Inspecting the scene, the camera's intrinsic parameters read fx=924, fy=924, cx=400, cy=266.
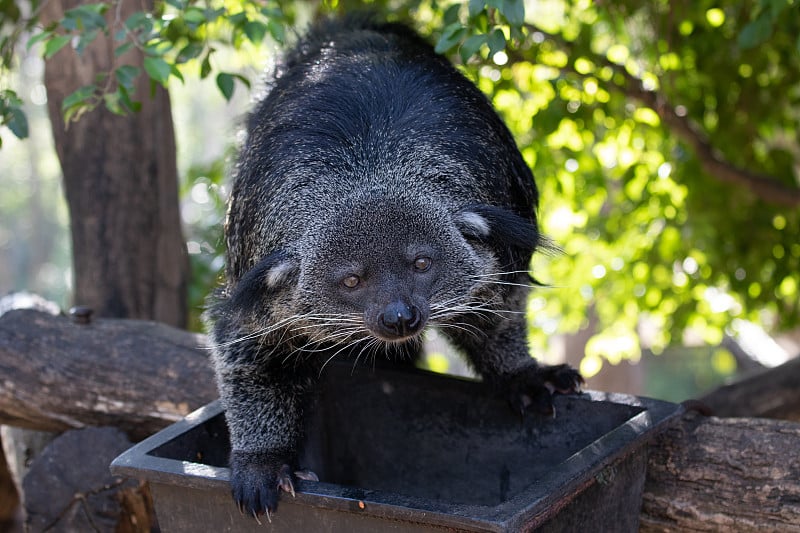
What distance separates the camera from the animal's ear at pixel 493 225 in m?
2.86

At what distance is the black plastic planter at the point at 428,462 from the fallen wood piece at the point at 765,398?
1.72 metres

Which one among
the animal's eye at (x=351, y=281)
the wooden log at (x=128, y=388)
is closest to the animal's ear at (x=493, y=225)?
the animal's eye at (x=351, y=281)

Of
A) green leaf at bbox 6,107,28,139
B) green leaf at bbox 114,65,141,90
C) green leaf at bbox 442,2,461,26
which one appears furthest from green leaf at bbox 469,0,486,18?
green leaf at bbox 6,107,28,139

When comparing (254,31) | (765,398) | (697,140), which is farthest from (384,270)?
(765,398)

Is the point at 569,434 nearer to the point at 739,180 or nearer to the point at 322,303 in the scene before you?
the point at 322,303

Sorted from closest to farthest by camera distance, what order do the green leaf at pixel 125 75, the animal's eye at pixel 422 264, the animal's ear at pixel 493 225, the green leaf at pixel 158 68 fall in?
the animal's eye at pixel 422 264 < the animal's ear at pixel 493 225 < the green leaf at pixel 158 68 < the green leaf at pixel 125 75

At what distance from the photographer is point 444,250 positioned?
2818 millimetres

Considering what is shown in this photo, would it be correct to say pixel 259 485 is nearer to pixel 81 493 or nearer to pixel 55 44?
pixel 81 493

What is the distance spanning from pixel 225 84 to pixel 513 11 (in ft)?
3.58

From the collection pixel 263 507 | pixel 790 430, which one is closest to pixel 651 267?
pixel 790 430

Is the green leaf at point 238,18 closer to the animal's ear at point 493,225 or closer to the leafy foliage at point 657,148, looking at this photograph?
the animal's ear at point 493,225

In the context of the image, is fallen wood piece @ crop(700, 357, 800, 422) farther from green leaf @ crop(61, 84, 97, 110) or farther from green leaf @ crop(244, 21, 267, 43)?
green leaf @ crop(61, 84, 97, 110)

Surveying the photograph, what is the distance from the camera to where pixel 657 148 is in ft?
16.4

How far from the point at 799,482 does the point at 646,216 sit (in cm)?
244
